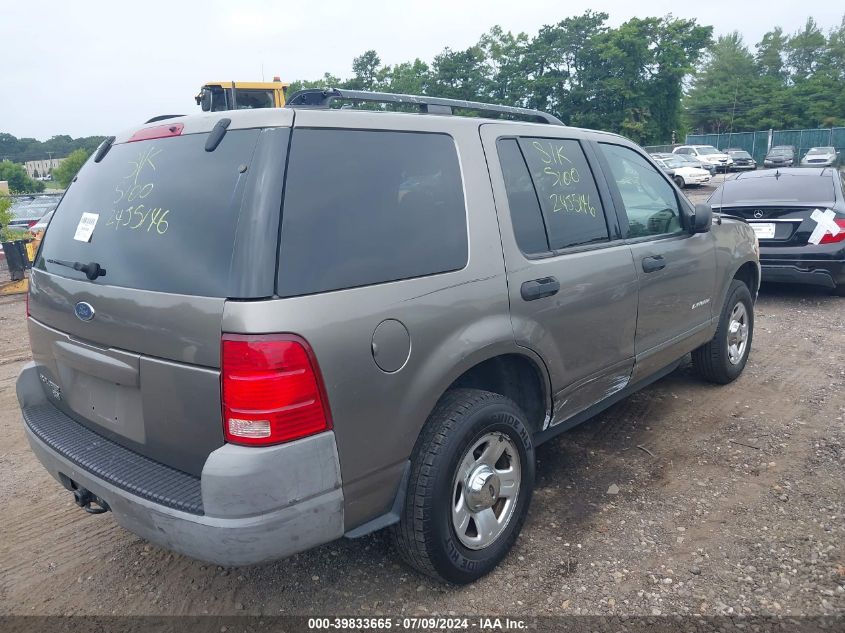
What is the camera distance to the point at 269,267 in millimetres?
2004

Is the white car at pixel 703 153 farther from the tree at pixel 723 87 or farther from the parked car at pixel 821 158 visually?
the tree at pixel 723 87

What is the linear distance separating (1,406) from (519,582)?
4386 mm

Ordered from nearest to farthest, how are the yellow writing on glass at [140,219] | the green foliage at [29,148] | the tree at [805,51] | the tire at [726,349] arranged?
1. the yellow writing on glass at [140,219]
2. the tire at [726,349]
3. the green foliage at [29,148]
4. the tree at [805,51]

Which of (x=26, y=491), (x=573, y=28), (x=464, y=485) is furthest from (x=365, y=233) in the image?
(x=573, y=28)

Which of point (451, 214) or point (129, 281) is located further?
point (451, 214)

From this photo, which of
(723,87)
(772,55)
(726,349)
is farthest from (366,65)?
(726,349)

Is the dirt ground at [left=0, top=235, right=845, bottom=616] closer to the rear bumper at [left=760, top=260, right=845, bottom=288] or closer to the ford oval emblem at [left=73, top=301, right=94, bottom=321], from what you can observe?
the ford oval emblem at [left=73, top=301, right=94, bottom=321]

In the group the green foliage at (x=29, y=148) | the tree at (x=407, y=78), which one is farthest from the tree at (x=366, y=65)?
the green foliage at (x=29, y=148)

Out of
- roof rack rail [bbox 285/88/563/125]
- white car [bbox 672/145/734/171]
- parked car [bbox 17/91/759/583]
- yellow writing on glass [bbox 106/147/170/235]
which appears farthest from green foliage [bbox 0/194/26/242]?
white car [bbox 672/145/734/171]

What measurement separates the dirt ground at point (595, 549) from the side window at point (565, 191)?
55.0 inches

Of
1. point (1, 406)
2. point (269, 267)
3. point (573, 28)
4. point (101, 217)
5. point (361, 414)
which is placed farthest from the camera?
A: point (573, 28)

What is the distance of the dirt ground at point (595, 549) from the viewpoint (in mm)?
2631

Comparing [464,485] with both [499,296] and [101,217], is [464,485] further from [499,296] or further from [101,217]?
[101,217]

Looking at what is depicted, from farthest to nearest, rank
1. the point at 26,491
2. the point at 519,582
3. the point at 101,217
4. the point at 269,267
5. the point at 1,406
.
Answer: the point at 1,406
the point at 26,491
the point at 519,582
the point at 101,217
the point at 269,267
